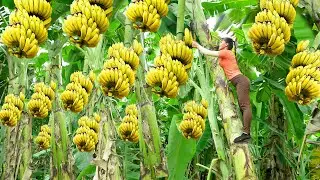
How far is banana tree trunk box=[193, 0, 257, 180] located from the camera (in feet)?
4.80

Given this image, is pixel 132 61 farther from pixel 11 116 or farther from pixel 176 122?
pixel 11 116

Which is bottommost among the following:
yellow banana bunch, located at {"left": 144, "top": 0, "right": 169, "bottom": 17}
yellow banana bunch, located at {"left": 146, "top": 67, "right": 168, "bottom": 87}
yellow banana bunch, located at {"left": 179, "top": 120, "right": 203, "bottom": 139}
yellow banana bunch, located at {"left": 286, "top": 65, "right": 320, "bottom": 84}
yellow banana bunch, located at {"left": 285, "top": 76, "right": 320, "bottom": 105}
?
yellow banana bunch, located at {"left": 179, "top": 120, "right": 203, "bottom": 139}

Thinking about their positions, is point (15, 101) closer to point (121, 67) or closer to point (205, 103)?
point (205, 103)

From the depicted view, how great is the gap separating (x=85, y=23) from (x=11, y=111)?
2.00 m

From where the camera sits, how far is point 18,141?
3.30 m

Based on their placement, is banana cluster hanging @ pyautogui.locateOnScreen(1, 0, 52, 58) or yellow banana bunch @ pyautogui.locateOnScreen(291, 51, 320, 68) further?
yellow banana bunch @ pyautogui.locateOnScreen(291, 51, 320, 68)

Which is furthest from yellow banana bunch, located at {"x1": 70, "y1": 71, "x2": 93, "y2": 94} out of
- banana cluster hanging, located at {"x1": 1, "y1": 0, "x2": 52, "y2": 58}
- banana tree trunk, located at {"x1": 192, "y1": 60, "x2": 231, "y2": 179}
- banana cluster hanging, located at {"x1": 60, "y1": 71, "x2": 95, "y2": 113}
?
banana cluster hanging, located at {"x1": 1, "y1": 0, "x2": 52, "y2": 58}

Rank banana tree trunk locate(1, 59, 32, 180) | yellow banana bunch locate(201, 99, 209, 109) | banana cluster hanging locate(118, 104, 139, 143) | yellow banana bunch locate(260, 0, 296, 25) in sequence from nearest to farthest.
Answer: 1. yellow banana bunch locate(260, 0, 296, 25)
2. yellow banana bunch locate(201, 99, 209, 109)
3. banana cluster hanging locate(118, 104, 139, 143)
4. banana tree trunk locate(1, 59, 32, 180)

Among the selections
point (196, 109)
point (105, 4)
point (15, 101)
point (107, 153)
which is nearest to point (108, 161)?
point (107, 153)

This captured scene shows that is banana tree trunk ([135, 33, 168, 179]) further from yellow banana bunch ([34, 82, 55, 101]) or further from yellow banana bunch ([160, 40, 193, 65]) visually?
yellow banana bunch ([34, 82, 55, 101])

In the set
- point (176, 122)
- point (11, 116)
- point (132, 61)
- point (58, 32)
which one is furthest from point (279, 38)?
point (58, 32)

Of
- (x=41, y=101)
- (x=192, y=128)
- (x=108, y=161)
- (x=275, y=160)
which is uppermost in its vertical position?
(x=41, y=101)

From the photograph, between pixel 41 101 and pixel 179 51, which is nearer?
pixel 179 51

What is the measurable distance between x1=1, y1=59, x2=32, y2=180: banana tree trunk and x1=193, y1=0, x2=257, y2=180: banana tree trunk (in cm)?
178
